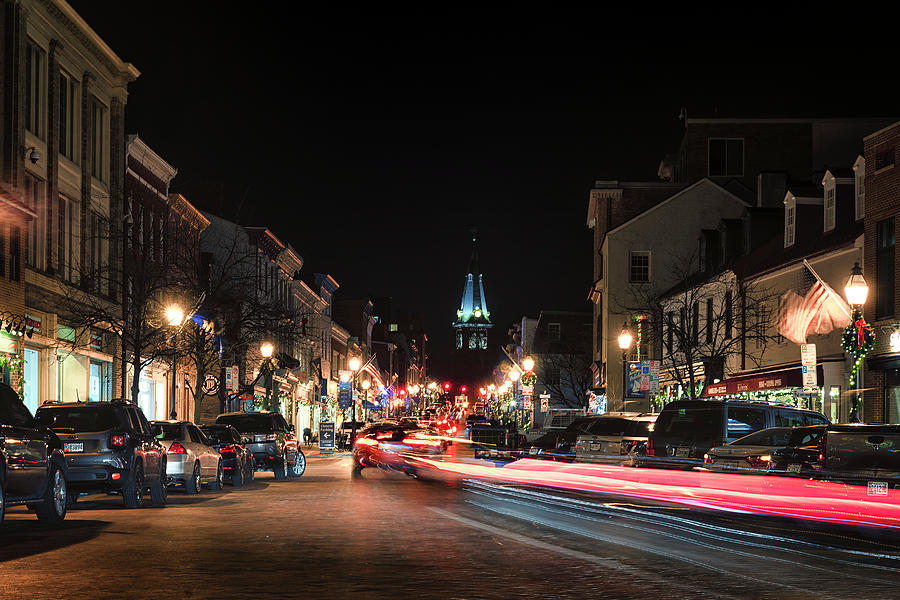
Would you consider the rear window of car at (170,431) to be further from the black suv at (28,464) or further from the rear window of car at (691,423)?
the rear window of car at (691,423)

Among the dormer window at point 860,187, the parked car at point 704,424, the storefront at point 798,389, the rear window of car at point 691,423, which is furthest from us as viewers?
the storefront at point 798,389

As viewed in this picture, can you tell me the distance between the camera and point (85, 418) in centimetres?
1989

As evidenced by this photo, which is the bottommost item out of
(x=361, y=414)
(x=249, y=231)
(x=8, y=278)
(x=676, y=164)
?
(x=361, y=414)

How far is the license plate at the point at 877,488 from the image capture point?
16.9 meters

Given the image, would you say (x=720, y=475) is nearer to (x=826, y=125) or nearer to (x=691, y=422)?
(x=691, y=422)

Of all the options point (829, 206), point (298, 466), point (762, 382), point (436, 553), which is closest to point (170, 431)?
point (298, 466)

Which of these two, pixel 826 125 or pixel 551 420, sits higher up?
pixel 826 125

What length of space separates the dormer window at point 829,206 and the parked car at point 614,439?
9.65 meters

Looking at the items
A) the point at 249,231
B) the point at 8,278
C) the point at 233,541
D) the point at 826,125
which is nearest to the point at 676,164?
the point at 826,125

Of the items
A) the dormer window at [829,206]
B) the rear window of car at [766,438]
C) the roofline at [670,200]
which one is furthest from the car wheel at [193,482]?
the roofline at [670,200]

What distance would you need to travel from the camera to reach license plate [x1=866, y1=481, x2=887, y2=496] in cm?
1694

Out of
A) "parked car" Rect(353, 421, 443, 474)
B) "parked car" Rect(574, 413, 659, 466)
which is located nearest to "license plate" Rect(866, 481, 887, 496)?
"parked car" Rect(574, 413, 659, 466)

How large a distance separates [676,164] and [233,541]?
6092 cm

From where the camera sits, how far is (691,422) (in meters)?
25.5
